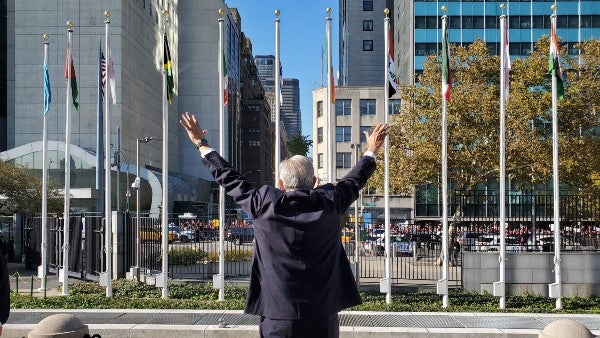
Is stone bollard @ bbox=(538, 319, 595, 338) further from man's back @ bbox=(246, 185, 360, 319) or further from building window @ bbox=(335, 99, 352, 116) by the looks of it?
building window @ bbox=(335, 99, 352, 116)

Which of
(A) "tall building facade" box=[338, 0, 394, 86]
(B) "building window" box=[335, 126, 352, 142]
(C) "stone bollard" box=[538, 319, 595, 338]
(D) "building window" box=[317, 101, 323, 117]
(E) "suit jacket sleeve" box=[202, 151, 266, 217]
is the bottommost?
(C) "stone bollard" box=[538, 319, 595, 338]

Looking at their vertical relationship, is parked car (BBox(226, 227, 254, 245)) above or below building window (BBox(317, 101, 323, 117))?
below

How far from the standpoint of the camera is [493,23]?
241ft

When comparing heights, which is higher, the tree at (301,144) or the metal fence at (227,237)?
the tree at (301,144)

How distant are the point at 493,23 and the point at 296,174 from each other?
239 feet

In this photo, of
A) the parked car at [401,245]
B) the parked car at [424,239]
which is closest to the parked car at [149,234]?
the parked car at [424,239]

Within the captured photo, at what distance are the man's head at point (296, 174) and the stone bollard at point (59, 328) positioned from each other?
292cm

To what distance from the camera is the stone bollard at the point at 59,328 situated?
6539mm

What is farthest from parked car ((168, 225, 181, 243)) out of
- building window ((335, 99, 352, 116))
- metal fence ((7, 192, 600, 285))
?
building window ((335, 99, 352, 116))

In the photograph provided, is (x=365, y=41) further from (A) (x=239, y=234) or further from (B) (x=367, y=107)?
(A) (x=239, y=234)

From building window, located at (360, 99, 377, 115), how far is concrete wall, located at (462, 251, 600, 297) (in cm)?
5997

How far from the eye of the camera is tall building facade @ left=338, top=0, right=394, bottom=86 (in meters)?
111

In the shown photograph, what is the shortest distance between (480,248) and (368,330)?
826cm

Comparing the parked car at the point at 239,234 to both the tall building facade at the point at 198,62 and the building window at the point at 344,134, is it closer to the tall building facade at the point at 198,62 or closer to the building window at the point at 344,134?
the building window at the point at 344,134
